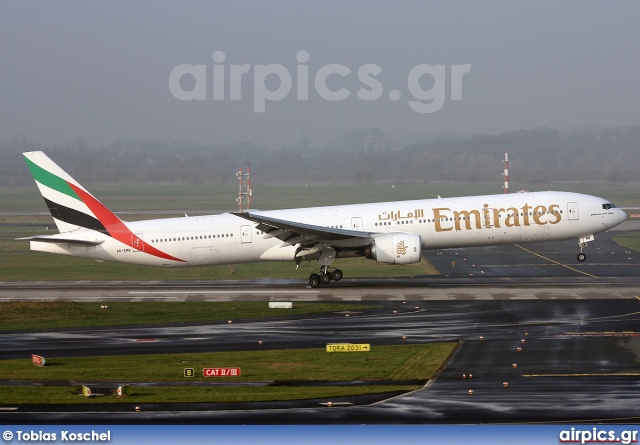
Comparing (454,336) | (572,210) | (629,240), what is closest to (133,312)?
(454,336)

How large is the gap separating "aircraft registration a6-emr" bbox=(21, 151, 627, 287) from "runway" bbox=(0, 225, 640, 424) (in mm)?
2029

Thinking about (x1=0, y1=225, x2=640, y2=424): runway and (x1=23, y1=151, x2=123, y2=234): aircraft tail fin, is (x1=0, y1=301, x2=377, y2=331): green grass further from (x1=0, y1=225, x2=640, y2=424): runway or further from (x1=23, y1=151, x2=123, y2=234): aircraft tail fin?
(x1=23, y1=151, x2=123, y2=234): aircraft tail fin

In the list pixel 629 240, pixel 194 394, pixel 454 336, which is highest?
pixel 629 240

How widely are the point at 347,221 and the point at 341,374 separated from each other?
21124mm

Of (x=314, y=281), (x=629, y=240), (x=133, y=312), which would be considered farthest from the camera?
(x=629, y=240)

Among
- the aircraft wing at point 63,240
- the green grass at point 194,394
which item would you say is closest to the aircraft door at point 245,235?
the aircraft wing at point 63,240

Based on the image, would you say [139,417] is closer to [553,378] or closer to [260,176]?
[553,378]

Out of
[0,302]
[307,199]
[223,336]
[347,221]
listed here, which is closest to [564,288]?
[347,221]

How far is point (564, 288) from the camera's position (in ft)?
151

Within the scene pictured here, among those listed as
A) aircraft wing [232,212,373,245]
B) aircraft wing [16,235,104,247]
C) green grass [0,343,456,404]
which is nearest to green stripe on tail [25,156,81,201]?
aircraft wing [16,235,104,247]

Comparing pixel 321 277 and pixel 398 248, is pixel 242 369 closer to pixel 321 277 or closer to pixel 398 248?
pixel 398 248

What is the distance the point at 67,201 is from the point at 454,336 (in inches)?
962

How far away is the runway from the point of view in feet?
73.1

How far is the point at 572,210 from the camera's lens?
47.6 m
